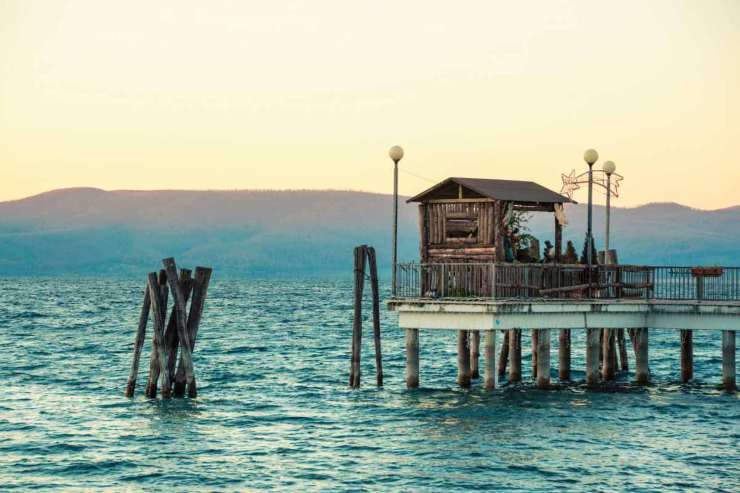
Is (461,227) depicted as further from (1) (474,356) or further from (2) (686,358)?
(2) (686,358)

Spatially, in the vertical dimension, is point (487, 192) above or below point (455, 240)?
above

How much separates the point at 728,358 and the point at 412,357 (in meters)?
11.1

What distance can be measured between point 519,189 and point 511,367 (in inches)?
281

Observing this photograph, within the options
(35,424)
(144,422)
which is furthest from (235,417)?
(35,424)

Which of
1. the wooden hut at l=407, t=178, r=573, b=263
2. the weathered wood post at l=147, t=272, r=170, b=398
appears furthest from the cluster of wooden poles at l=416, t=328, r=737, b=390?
the weathered wood post at l=147, t=272, r=170, b=398

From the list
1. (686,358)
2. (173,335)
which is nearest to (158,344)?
(173,335)

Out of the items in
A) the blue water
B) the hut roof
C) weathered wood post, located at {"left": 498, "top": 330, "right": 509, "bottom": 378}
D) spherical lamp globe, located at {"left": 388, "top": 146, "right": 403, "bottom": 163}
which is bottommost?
the blue water

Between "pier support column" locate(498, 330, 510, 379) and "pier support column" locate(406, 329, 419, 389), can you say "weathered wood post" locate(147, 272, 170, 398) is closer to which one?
"pier support column" locate(406, 329, 419, 389)

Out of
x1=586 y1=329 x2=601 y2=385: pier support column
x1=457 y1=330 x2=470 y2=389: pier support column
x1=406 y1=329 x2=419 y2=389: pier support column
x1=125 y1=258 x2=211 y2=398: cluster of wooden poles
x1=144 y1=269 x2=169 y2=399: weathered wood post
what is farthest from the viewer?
x1=586 y1=329 x2=601 y2=385: pier support column

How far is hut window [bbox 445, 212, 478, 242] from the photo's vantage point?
143 feet

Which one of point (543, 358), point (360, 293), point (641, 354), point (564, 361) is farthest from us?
point (564, 361)

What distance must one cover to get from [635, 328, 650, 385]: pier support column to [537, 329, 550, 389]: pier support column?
3802mm

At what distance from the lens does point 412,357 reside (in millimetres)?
43500

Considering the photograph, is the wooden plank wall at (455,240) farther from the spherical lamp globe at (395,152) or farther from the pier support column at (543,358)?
the pier support column at (543,358)
